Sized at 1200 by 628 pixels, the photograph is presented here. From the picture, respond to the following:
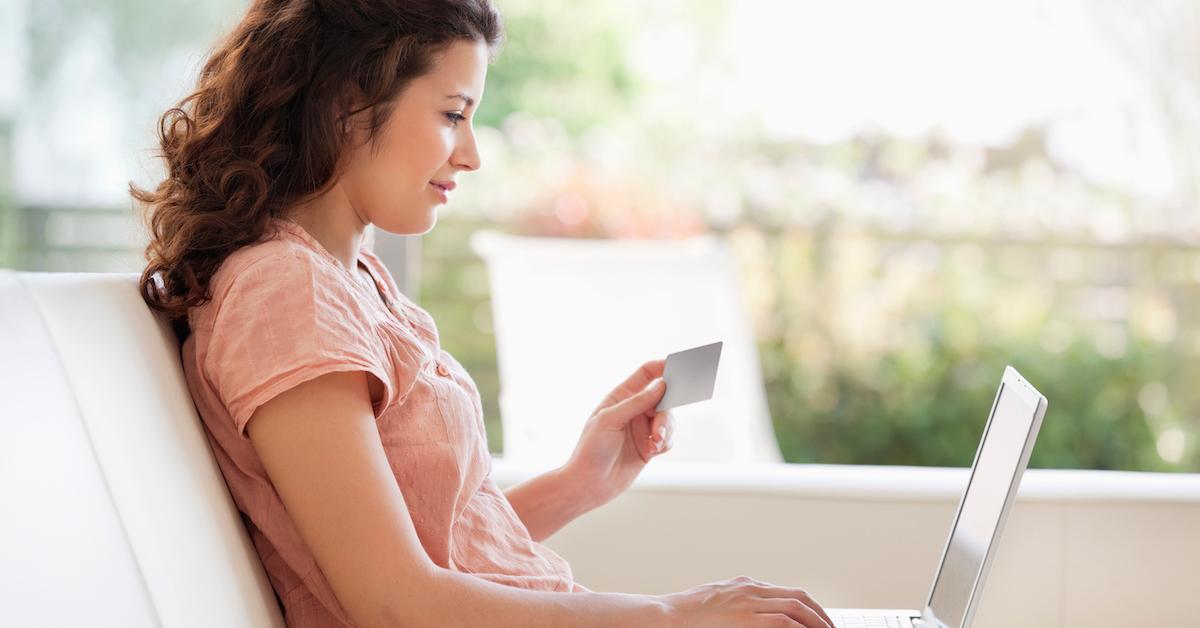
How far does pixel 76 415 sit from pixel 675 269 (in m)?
2.64

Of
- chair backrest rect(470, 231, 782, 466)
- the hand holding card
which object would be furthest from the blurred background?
the hand holding card

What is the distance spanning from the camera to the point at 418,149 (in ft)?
4.17

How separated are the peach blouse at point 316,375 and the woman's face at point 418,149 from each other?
0.08 m

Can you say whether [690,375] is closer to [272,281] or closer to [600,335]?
[272,281]

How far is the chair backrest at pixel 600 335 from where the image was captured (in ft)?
10.5

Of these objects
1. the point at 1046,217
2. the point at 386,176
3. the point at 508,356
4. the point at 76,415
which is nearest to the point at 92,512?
the point at 76,415

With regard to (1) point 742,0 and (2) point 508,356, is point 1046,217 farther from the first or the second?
(2) point 508,356

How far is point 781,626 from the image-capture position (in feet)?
3.67

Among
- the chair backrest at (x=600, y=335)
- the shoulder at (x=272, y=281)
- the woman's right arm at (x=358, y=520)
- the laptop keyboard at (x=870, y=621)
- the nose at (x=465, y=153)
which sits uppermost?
the chair backrest at (x=600, y=335)

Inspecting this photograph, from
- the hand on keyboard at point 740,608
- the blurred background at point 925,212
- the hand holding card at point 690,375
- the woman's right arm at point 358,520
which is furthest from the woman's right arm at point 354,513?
the blurred background at point 925,212

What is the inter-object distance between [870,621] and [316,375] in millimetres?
804

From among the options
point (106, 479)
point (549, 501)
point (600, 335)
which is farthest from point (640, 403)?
point (600, 335)

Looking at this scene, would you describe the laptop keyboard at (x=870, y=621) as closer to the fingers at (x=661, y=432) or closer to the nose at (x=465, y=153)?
the fingers at (x=661, y=432)

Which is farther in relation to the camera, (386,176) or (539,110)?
(539,110)
